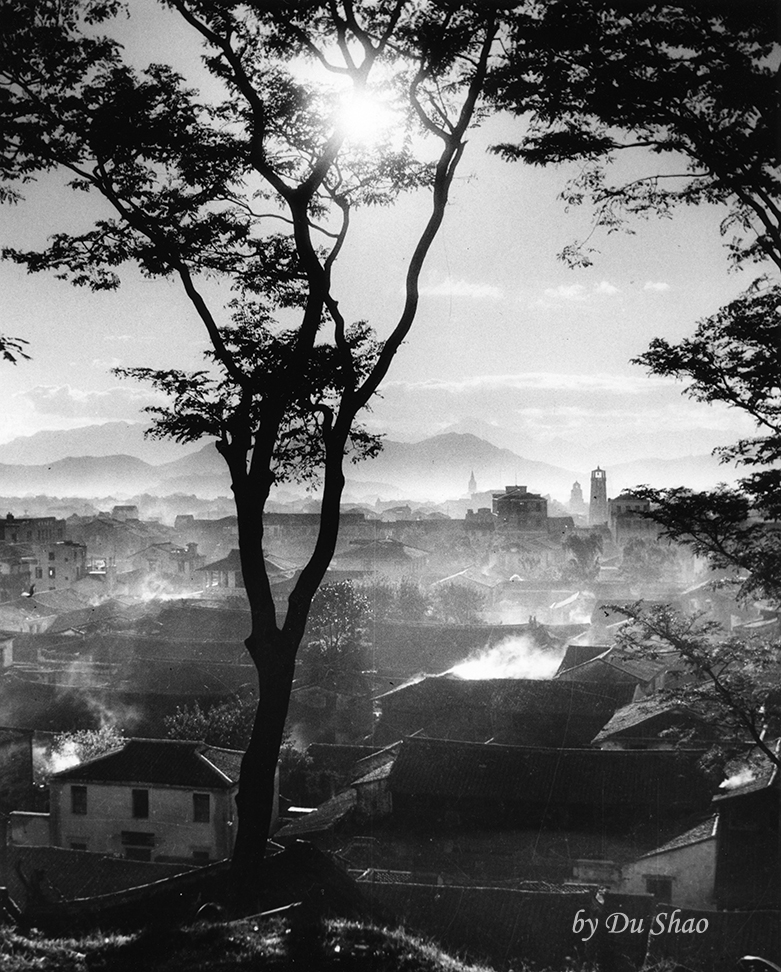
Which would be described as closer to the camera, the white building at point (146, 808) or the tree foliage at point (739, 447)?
the tree foliage at point (739, 447)

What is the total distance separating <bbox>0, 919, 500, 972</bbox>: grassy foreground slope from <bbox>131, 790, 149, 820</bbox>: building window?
14.8m

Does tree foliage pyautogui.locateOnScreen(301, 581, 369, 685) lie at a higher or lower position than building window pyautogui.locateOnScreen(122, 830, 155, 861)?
higher

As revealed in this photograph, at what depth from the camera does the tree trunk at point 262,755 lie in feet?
26.3

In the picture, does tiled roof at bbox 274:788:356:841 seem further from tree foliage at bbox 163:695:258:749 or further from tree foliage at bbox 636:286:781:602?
tree foliage at bbox 636:286:781:602

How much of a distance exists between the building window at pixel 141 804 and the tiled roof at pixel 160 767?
0.34 meters

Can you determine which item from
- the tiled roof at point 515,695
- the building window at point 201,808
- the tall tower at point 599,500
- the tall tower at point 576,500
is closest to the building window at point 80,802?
the building window at point 201,808

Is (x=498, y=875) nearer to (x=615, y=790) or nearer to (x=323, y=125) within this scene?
(x=615, y=790)

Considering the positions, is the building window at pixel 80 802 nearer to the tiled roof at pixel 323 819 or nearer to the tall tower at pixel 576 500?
the tiled roof at pixel 323 819

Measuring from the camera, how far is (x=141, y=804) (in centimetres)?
2120

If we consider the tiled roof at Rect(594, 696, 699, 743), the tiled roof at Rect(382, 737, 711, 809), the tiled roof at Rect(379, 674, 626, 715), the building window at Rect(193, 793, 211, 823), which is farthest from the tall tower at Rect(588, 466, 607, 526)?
the building window at Rect(193, 793, 211, 823)

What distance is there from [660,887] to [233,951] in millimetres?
13293

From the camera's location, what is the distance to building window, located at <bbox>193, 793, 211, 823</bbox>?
20.8 meters

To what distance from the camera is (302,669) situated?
38000 millimetres

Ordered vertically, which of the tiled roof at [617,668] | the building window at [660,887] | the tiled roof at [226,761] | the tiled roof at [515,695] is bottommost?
the building window at [660,887]
